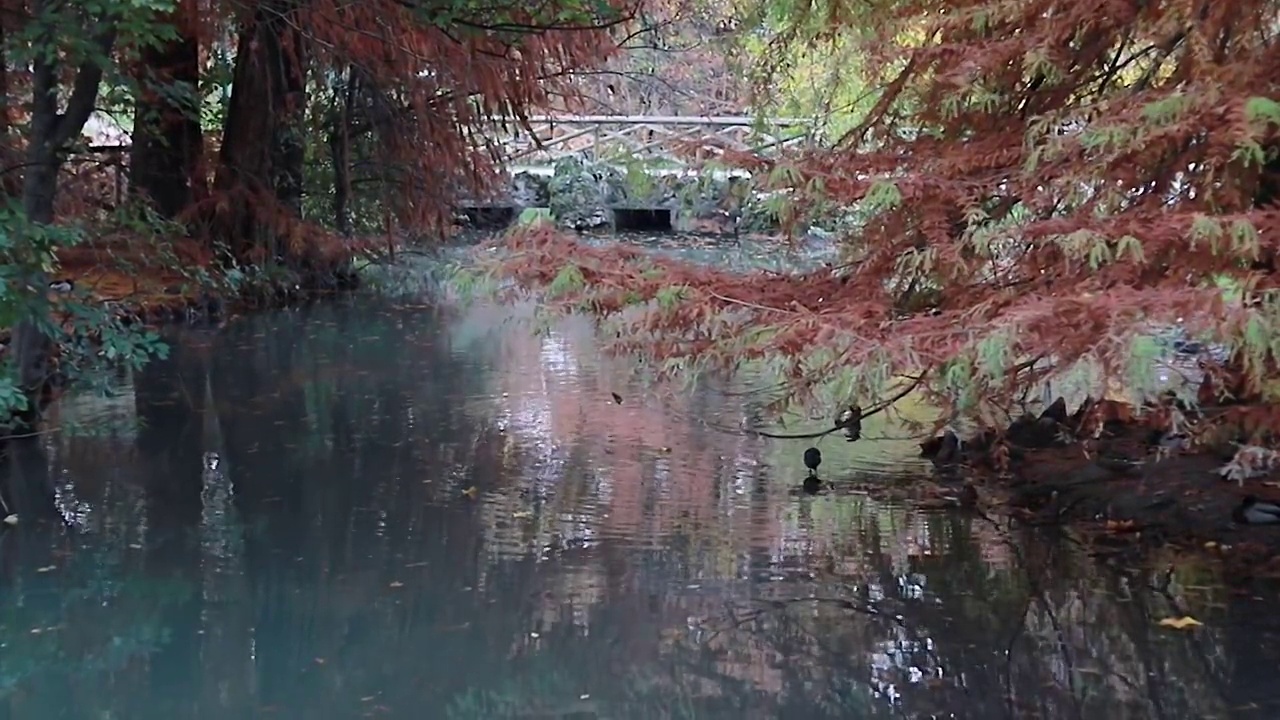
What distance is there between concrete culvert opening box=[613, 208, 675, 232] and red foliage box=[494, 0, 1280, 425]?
46.6 feet

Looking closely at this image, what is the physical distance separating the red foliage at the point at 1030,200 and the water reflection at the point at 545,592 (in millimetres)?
899

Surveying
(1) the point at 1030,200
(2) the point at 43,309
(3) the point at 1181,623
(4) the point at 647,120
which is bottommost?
(3) the point at 1181,623

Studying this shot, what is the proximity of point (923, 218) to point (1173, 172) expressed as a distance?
2.85ft

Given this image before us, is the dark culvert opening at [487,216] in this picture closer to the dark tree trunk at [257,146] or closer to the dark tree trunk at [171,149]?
the dark tree trunk at [257,146]

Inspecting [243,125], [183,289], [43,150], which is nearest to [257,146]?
[243,125]

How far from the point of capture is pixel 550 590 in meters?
5.05

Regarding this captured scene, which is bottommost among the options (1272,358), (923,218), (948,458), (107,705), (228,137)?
(107,705)

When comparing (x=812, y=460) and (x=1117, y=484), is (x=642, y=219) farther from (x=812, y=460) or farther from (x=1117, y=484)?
(x=1117, y=484)

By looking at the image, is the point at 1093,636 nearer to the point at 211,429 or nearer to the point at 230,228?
the point at 211,429

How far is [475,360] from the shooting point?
10.3 m

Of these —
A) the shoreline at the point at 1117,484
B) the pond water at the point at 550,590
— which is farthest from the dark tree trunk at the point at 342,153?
the shoreline at the point at 1117,484

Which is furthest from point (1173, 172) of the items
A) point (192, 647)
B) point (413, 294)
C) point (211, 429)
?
point (413, 294)

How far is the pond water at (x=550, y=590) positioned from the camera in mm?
4223

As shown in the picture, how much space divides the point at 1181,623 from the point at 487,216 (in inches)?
455
